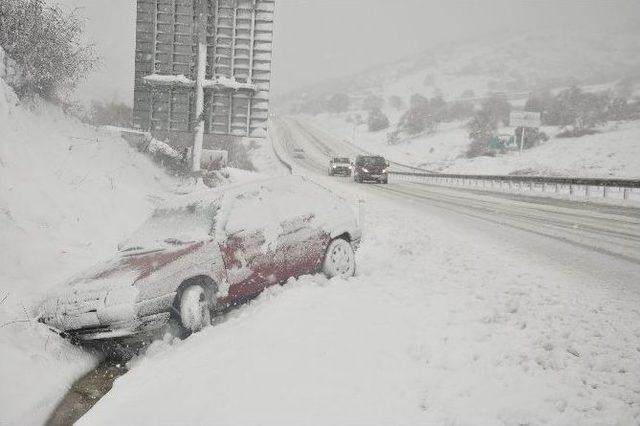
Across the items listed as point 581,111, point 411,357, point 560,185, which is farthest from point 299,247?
point 581,111

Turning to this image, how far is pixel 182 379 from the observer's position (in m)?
4.61

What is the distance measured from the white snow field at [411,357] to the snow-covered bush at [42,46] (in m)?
10.5

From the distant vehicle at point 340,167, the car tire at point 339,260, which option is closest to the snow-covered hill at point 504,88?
the distant vehicle at point 340,167

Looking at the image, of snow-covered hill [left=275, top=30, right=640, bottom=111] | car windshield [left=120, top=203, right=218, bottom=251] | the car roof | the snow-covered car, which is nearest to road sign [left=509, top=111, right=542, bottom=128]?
the snow-covered car

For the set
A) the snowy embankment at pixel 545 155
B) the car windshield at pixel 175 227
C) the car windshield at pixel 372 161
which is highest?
the snowy embankment at pixel 545 155

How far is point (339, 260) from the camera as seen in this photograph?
761 cm

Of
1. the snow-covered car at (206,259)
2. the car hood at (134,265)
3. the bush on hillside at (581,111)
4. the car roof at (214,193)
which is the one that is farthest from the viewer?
the bush on hillside at (581,111)

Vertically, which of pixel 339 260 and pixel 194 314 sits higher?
pixel 339 260

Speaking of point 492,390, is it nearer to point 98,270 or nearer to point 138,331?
point 138,331

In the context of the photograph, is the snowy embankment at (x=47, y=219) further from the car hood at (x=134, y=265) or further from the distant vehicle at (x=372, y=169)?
the distant vehicle at (x=372, y=169)

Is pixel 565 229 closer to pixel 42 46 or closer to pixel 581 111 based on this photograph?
pixel 42 46

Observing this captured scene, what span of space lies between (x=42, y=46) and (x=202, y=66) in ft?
23.0

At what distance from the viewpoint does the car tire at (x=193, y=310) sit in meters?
5.77

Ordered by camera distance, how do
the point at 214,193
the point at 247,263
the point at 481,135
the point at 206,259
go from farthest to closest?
the point at 481,135
the point at 214,193
the point at 247,263
the point at 206,259
